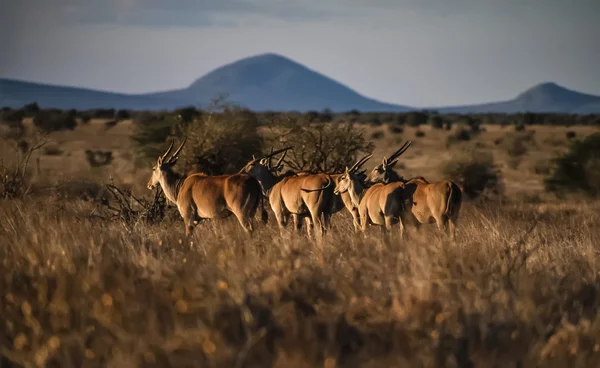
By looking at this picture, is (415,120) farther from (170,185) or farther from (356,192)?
(170,185)

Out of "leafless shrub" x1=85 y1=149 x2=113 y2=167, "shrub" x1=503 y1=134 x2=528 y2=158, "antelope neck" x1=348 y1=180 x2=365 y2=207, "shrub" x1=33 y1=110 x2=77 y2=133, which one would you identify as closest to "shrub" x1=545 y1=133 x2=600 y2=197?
"shrub" x1=503 y1=134 x2=528 y2=158

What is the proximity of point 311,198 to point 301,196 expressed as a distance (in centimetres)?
22

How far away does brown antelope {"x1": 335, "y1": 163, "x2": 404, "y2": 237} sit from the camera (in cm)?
1380

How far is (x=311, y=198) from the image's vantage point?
14.1m

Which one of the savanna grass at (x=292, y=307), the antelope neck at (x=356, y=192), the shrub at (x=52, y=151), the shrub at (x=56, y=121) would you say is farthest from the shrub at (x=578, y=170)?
the shrub at (x=56, y=121)

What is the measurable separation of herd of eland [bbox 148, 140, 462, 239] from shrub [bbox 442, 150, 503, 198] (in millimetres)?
20027

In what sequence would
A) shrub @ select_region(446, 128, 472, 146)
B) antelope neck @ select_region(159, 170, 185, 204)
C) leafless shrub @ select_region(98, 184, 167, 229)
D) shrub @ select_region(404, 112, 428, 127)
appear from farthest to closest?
shrub @ select_region(404, 112, 428, 127), shrub @ select_region(446, 128, 472, 146), leafless shrub @ select_region(98, 184, 167, 229), antelope neck @ select_region(159, 170, 185, 204)

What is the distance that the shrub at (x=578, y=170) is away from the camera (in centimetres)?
3412

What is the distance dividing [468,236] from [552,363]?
17.9 ft

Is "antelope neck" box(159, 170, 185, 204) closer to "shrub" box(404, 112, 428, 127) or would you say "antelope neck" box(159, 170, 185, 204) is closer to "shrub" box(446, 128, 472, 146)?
"shrub" box(446, 128, 472, 146)

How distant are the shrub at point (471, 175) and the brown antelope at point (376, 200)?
2005 cm

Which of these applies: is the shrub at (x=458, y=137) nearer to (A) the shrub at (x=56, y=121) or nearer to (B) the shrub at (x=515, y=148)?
(B) the shrub at (x=515, y=148)

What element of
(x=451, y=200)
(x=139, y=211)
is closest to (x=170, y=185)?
(x=139, y=211)

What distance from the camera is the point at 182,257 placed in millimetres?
8820
